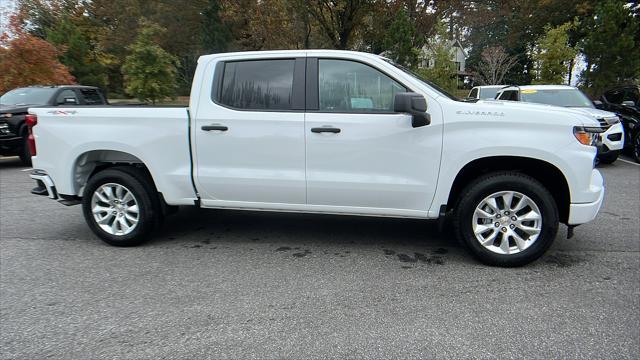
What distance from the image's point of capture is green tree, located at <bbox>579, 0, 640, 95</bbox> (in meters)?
15.4

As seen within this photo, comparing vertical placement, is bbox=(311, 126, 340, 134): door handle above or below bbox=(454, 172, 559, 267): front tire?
above

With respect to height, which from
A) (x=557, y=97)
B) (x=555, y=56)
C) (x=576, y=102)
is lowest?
(x=576, y=102)

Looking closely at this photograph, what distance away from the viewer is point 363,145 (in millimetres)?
4133

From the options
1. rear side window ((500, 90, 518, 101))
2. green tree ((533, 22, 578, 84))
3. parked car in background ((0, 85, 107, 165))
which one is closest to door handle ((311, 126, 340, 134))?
rear side window ((500, 90, 518, 101))

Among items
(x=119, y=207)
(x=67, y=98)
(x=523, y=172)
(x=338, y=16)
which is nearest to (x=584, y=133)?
(x=523, y=172)

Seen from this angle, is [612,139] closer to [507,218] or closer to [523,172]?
[523,172]

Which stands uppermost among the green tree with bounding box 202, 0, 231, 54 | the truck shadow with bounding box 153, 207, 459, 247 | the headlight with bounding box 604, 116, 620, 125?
the green tree with bounding box 202, 0, 231, 54

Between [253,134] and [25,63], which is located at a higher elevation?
[25,63]

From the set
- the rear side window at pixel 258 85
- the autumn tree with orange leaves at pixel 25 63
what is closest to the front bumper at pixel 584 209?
the rear side window at pixel 258 85

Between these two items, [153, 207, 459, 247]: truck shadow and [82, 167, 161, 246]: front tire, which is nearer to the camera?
[82, 167, 161, 246]: front tire

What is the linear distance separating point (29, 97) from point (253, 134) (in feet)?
28.9

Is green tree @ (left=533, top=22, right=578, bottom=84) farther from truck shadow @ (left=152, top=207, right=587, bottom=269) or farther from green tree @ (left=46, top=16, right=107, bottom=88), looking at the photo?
green tree @ (left=46, top=16, right=107, bottom=88)

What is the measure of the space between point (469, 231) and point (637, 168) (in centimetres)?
803

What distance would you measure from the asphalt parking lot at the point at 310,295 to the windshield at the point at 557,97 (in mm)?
5719
